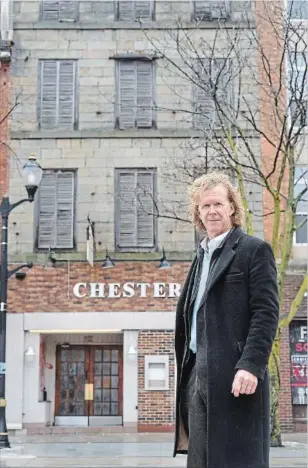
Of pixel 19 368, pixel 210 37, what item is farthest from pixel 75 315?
pixel 210 37

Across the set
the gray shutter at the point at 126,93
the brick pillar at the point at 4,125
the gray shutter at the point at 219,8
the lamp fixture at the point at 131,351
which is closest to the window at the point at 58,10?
the brick pillar at the point at 4,125

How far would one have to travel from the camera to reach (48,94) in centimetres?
1903

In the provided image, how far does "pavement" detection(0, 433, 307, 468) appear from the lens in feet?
34.6

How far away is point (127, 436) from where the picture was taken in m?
16.3

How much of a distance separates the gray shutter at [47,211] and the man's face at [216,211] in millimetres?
14847

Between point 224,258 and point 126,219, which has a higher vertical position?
point 126,219

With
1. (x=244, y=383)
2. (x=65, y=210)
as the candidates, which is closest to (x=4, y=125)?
(x=65, y=210)

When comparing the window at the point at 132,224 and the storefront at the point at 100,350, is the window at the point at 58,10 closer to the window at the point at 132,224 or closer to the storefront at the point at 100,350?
the window at the point at 132,224

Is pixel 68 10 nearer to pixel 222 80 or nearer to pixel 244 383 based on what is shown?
pixel 222 80

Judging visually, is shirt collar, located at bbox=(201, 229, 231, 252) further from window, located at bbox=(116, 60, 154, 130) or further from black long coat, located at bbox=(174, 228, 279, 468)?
window, located at bbox=(116, 60, 154, 130)

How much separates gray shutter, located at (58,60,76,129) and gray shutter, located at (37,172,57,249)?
5.01 feet

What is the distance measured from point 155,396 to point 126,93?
8.01 m

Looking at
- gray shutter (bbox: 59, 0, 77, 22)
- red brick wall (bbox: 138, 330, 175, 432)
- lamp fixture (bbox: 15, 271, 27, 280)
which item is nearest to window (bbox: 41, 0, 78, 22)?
gray shutter (bbox: 59, 0, 77, 22)

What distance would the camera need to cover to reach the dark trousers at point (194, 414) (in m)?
3.48
